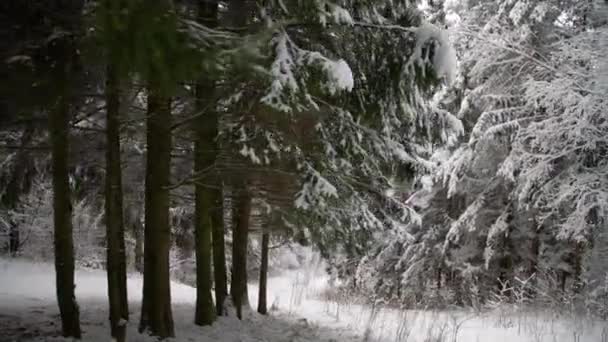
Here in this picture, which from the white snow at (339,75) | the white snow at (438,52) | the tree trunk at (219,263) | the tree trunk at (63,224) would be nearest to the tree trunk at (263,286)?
the tree trunk at (219,263)

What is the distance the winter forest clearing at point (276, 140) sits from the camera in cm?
469

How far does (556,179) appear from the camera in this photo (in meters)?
10.8

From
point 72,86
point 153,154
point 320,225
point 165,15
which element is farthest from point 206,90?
point 165,15

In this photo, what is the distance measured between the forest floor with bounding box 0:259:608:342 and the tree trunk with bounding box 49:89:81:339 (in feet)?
1.05

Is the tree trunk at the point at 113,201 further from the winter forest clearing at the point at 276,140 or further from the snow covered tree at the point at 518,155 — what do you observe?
the snow covered tree at the point at 518,155

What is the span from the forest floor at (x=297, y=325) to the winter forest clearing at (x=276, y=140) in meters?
0.07

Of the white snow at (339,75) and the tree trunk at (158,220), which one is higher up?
the white snow at (339,75)

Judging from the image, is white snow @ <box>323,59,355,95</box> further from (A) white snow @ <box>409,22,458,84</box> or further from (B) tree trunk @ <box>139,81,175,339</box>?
(B) tree trunk @ <box>139,81,175,339</box>

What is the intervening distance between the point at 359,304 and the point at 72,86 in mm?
9948

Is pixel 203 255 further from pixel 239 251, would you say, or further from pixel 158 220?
pixel 239 251

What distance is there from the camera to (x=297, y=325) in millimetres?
9609

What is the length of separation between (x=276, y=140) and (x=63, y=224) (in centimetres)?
302

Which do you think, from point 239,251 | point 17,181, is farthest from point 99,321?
point 239,251

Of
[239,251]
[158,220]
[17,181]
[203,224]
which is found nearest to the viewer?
[158,220]
